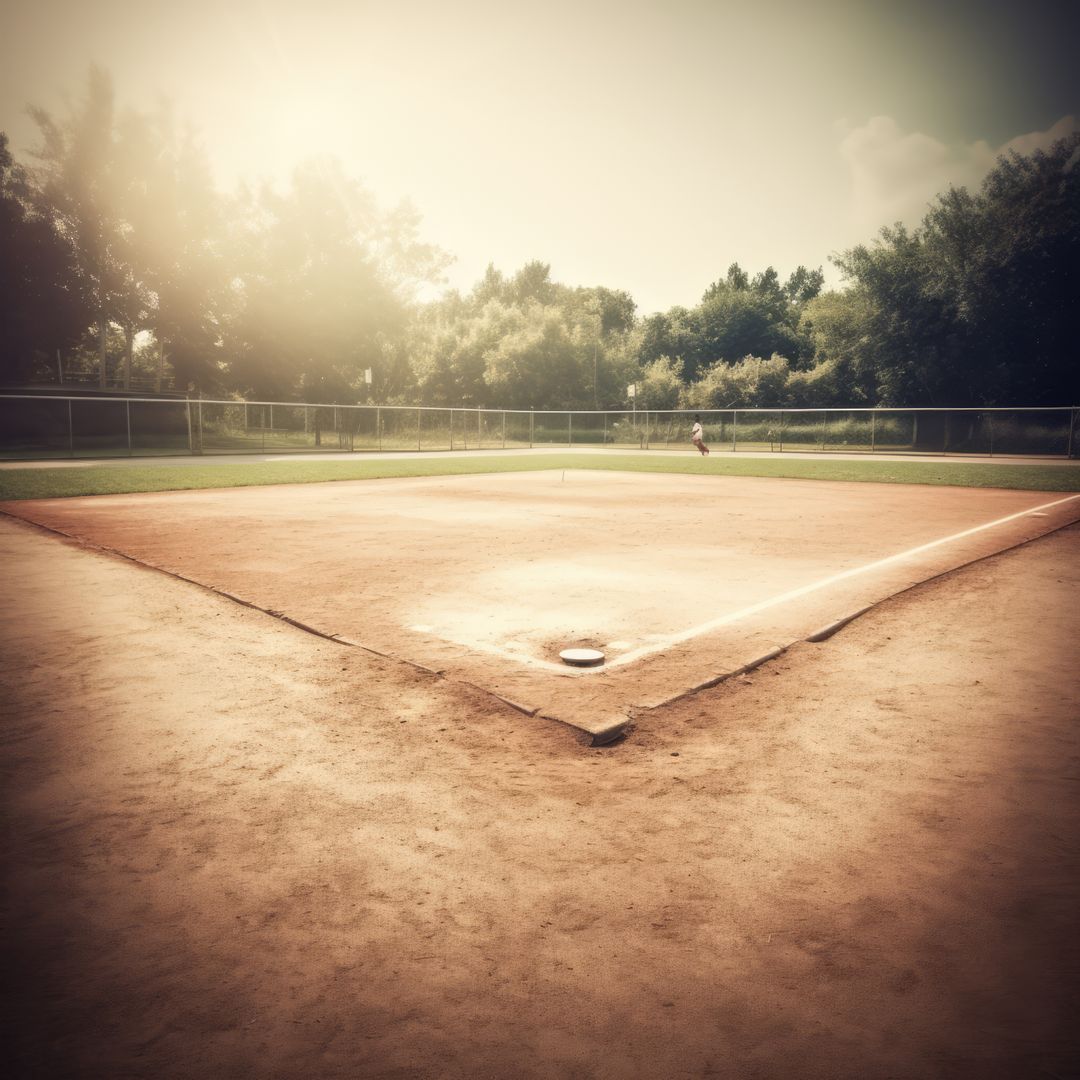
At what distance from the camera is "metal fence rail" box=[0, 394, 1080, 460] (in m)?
32.5

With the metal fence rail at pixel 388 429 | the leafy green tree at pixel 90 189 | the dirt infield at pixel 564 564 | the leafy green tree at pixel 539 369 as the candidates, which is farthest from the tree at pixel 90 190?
the dirt infield at pixel 564 564

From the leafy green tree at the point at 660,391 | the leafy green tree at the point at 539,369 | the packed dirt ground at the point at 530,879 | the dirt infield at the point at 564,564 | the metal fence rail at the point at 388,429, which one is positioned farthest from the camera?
the leafy green tree at the point at 660,391

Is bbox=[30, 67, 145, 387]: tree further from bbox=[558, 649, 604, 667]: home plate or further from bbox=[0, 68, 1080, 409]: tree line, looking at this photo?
bbox=[558, 649, 604, 667]: home plate

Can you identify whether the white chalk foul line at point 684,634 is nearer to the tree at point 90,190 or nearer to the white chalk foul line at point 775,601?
the white chalk foul line at point 775,601

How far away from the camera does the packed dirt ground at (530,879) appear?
203 centimetres

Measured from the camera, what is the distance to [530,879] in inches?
108

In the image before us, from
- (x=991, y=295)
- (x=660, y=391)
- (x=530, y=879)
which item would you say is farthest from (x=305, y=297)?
(x=530, y=879)

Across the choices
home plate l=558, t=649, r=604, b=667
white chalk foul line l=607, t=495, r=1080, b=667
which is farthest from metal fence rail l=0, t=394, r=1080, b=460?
home plate l=558, t=649, r=604, b=667

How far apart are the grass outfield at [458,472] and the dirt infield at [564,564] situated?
249 centimetres

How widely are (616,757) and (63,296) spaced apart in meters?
49.0

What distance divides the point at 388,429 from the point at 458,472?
49.8 ft

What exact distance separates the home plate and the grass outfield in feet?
47.5

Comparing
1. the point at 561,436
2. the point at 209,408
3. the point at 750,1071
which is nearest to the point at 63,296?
the point at 209,408

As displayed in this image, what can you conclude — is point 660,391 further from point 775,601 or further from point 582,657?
point 582,657
